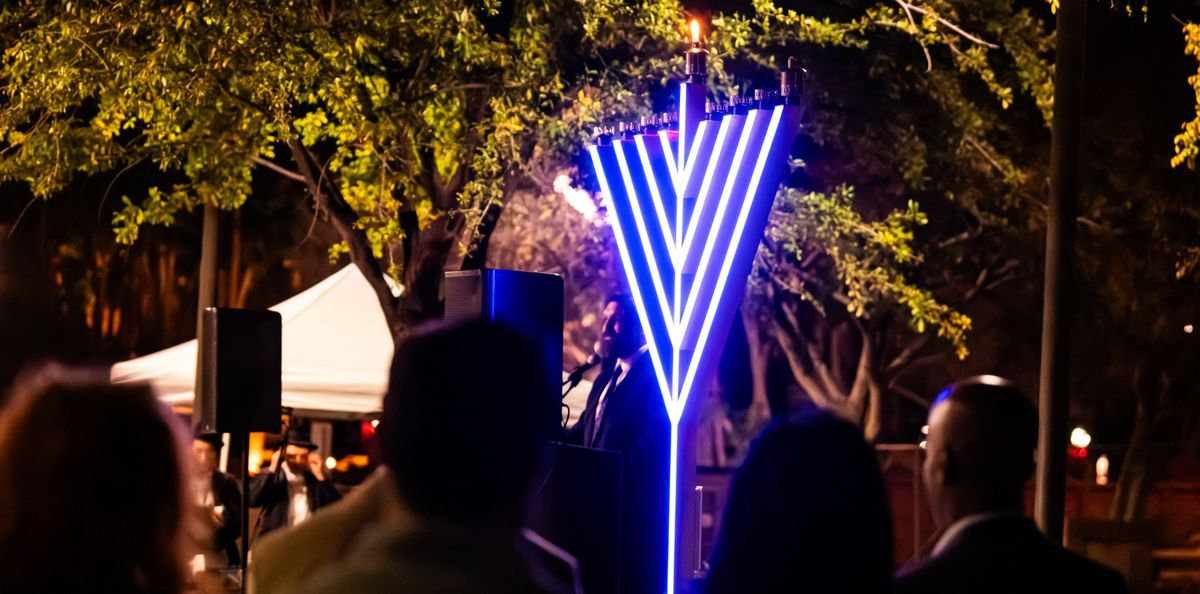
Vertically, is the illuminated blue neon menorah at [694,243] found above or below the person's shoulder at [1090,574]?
above

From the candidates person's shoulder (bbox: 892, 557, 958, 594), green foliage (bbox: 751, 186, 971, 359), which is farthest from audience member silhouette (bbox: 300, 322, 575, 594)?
green foliage (bbox: 751, 186, 971, 359)

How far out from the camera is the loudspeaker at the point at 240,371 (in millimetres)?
8789

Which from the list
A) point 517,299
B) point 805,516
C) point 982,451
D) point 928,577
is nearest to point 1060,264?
point 517,299

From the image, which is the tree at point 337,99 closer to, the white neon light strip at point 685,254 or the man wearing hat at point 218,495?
the man wearing hat at point 218,495

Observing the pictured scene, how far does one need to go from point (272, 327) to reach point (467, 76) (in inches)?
169

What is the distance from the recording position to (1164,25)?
2198 cm

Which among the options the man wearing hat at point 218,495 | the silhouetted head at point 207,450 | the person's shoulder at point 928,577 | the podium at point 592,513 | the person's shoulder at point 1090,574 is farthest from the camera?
the silhouetted head at point 207,450

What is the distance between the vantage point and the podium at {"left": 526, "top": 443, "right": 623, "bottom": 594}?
241 inches

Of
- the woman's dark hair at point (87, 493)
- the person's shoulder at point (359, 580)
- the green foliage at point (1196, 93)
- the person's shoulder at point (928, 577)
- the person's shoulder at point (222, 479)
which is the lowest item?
the person's shoulder at point (222, 479)

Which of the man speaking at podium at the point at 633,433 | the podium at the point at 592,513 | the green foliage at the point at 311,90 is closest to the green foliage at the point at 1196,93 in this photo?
the green foliage at the point at 311,90

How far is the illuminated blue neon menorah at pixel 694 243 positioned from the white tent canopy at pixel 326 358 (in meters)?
6.02

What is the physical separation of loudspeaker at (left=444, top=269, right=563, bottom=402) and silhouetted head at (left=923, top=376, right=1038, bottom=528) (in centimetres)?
442

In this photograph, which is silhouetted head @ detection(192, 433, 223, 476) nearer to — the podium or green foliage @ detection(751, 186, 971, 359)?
green foliage @ detection(751, 186, 971, 359)

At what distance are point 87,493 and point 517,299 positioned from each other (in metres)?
5.28
